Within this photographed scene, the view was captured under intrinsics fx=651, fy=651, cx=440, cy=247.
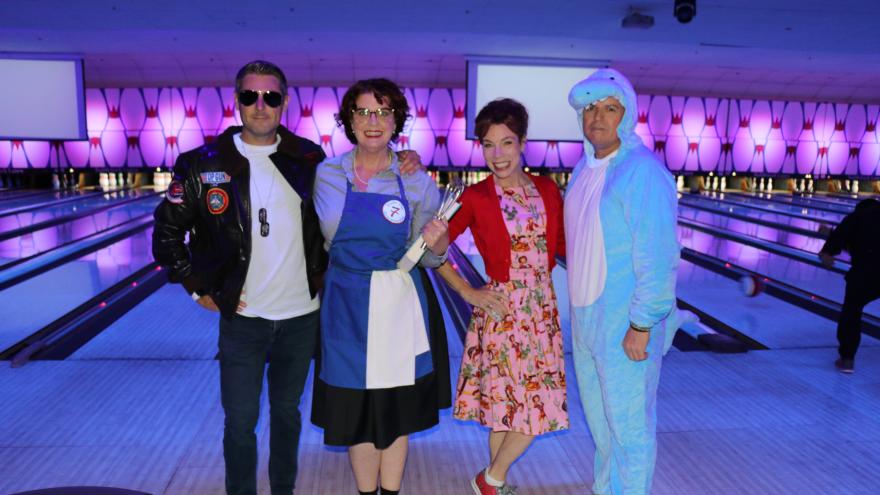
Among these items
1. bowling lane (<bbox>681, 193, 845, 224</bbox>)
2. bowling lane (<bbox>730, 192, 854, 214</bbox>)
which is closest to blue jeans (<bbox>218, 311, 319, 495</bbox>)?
bowling lane (<bbox>681, 193, 845, 224</bbox>)

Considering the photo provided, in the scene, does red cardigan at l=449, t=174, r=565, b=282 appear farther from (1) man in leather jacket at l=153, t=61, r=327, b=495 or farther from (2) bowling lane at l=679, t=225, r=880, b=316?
(2) bowling lane at l=679, t=225, r=880, b=316

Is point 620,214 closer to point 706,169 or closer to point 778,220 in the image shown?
point 778,220

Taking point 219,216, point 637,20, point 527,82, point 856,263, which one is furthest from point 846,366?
point 527,82

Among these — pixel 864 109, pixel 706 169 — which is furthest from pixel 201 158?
pixel 864 109

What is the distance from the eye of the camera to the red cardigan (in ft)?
6.75

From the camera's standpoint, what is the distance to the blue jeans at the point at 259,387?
1919 mm

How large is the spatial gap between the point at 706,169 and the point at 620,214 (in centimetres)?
1591

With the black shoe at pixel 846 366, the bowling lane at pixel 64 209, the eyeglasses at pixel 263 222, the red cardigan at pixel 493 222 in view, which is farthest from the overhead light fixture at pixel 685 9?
the bowling lane at pixel 64 209

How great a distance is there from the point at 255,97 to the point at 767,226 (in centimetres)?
926

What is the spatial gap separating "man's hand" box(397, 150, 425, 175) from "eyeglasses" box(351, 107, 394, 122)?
16 cm

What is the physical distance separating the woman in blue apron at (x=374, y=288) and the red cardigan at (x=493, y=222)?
14 centimetres

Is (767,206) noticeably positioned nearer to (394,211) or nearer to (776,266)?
(776,266)

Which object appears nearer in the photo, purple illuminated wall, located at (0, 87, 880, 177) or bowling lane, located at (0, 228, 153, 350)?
bowling lane, located at (0, 228, 153, 350)

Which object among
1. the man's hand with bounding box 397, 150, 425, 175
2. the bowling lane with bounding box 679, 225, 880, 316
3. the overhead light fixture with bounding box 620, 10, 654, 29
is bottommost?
the bowling lane with bounding box 679, 225, 880, 316
